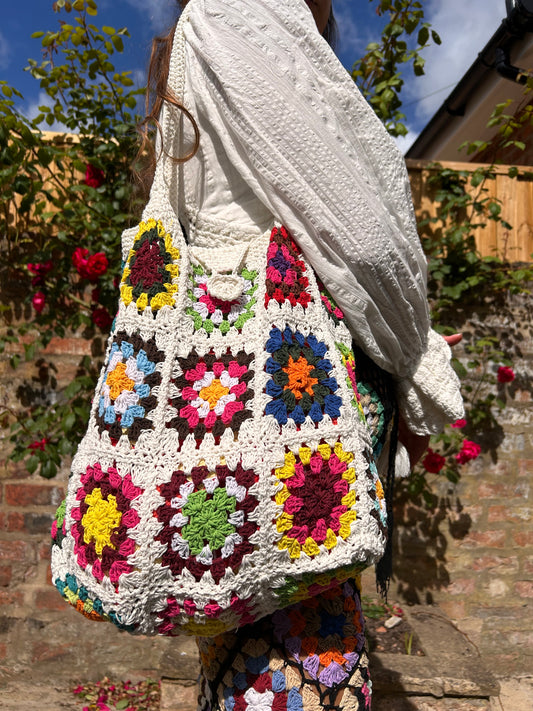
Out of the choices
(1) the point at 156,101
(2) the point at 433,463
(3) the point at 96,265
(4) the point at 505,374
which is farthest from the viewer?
(4) the point at 505,374

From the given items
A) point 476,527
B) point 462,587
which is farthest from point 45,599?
point 476,527

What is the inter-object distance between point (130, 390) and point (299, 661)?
1.59ft

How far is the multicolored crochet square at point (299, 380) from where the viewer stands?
772mm

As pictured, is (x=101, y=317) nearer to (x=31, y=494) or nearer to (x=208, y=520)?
(x=31, y=494)

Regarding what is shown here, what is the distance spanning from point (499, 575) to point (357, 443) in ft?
8.89

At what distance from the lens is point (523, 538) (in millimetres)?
3047

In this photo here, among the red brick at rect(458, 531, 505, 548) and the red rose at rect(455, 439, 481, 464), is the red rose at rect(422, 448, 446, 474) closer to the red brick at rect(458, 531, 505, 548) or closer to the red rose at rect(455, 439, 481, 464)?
the red rose at rect(455, 439, 481, 464)

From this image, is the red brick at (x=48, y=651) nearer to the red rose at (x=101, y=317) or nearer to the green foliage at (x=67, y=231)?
the green foliage at (x=67, y=231)

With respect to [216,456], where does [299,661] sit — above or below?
below

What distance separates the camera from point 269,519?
736mm

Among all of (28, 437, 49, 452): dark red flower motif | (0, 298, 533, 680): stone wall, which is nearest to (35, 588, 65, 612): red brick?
(0, 298, 533, 680): stone wall

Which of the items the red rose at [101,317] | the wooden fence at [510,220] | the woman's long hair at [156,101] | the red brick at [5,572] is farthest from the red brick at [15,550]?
the wooden fence at [510,220]

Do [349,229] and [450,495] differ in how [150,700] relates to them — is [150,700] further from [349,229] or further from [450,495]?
[349,229]

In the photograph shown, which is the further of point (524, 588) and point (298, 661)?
point (524, 588)
